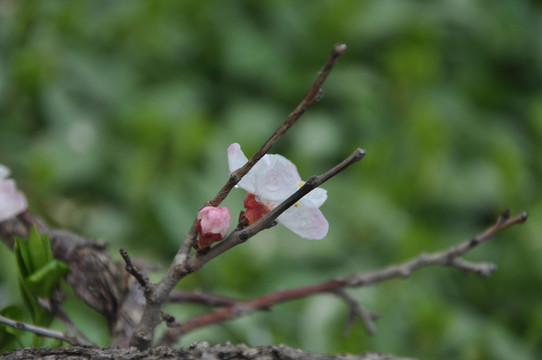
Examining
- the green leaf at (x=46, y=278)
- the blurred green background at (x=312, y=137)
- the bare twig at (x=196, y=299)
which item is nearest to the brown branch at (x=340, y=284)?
the bare twig at (x=196, y=299)

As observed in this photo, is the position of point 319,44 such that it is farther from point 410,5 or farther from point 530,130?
point 530,130

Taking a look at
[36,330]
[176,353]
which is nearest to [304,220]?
[176,353]

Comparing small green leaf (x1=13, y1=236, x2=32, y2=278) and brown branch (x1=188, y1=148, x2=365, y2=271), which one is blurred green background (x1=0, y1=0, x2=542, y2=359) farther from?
brown branch (x1=188, y1=148, x2=365, y2=271)

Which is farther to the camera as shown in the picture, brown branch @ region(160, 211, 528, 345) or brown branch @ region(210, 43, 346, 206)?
brown branch @ region(160, 211, 528, 345)

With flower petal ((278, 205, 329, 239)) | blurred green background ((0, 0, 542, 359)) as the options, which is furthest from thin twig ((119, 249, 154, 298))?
blurred green background ((0, 0, 542, 359))

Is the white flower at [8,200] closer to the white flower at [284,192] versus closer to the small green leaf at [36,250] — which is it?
the small green leaf at [36,250]

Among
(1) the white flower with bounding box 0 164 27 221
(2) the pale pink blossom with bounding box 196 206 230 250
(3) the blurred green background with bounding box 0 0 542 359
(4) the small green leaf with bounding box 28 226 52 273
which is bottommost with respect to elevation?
(2) the pale pink blossom with bounding box 196 206 230 250

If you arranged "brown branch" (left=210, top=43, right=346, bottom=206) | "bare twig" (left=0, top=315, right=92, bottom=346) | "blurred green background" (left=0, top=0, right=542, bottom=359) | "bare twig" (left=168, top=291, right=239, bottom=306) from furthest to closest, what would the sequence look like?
1. "blurred green background" (left=0, top=0, right=542, bottom=359)
2. "bare twig" (left=168, top=291, right=239, bottom=306)
3. "bare twig" (left=0, top=315, right=92, bottom=346)
4. "brown branch" (left=210, top=43, right=346, bottom=206)

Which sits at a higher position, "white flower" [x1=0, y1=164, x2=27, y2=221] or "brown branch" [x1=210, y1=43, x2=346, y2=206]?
"white flower" [x1=0, y1=164, x2=27, y2=221]

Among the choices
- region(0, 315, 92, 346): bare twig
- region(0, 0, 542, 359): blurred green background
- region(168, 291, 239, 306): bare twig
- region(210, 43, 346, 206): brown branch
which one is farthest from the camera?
region(0, 0, 542, 359): blurred green background
